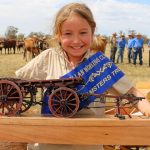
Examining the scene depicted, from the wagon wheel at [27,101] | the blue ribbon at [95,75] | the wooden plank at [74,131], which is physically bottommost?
the wooden plank at [74,131]

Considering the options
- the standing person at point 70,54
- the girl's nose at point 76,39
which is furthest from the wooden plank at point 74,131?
the girl's nose at point 76,39

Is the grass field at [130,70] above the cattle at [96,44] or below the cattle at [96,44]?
below

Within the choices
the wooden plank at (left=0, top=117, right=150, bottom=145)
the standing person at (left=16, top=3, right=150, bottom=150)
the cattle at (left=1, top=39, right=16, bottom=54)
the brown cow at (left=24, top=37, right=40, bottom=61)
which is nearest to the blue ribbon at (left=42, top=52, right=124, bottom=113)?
the standing person at (left=16, top=3, right=150, bottom=150)

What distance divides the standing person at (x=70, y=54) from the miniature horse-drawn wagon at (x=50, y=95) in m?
0.13

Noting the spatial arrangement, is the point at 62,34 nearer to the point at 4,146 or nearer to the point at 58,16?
the point at 58,16

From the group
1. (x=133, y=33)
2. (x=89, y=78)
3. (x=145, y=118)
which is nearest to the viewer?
(x=145, y=118)

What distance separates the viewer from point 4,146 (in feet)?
9.29

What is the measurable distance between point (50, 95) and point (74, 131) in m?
0.22

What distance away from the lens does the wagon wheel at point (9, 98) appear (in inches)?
77.4

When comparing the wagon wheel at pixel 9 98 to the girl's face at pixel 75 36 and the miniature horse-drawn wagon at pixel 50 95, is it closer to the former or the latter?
the miniature horse-drawn wagon at pixel 50 95

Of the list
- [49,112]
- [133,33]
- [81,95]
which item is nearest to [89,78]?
[81,95]

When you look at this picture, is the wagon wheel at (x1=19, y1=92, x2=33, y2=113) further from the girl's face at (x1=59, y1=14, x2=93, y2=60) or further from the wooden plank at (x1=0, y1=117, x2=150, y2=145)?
the girl's face at (x1=59, y1=14, x2=93, y2=60)

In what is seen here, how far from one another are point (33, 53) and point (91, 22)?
26.8m

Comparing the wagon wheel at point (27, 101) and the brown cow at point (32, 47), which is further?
the brown cow at point (32, 47)
